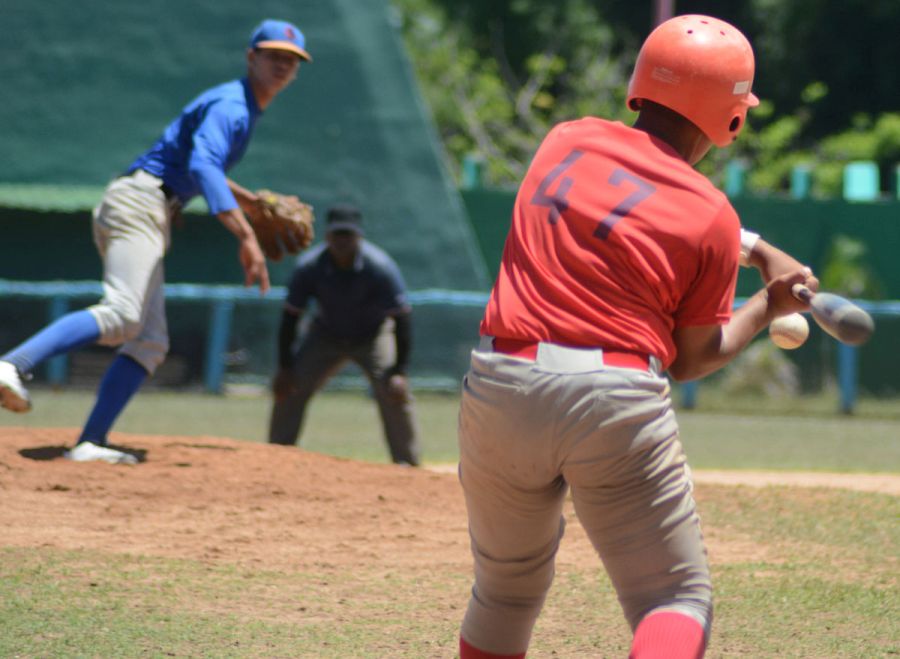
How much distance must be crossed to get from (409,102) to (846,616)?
1214 cm

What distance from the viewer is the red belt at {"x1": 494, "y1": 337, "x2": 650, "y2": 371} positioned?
3.17 m

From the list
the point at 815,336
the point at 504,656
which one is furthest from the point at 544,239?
the point at 815,336

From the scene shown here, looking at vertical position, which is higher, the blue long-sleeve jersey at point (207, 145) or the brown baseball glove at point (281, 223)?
the blue long-sleeve jersey at point (207, 145)

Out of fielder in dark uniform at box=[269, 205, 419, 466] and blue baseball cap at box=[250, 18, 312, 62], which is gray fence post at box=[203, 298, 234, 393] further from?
blue baseball cap at box=[250, 18, 312, 62]

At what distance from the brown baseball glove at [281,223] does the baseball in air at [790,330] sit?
368 cm

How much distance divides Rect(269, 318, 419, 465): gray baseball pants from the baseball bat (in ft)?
17.9

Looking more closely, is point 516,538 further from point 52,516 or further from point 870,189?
point 870,189

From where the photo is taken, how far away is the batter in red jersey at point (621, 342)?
3.16 m

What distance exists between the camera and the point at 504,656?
11.6 feet

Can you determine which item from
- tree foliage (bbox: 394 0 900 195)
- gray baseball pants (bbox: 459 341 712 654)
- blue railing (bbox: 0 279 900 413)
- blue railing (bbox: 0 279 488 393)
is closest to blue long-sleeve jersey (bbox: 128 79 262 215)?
gray baseball pants (bbox: 459 341 712 654)

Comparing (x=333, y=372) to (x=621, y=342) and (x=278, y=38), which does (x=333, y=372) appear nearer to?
(x=278, y=38)

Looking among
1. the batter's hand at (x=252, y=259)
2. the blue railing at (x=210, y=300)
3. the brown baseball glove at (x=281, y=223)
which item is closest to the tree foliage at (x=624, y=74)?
the blue railing at (x=210, y=300)

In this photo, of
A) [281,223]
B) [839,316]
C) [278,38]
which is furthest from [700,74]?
[281,223]

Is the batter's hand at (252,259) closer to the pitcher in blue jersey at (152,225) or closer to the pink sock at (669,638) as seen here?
the pitcher in blue jersey at (152,225)
